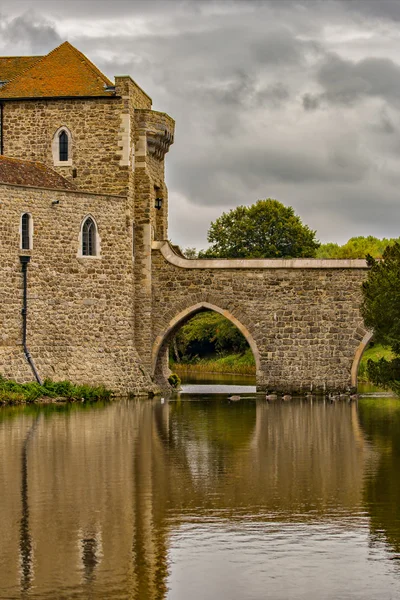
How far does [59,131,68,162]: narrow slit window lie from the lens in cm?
4616

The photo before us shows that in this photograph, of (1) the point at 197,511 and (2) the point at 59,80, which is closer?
(1) the point at 197,511

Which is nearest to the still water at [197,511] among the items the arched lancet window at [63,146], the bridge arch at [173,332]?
the bridge arch at [173,332]

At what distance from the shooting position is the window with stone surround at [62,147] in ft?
151

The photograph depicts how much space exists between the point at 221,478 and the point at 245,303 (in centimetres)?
2372

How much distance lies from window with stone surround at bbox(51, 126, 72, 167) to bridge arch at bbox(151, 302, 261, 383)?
280 inches

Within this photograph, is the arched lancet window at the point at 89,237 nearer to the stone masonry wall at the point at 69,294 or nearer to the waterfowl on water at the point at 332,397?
the stone masonry wall at the point at 69,294

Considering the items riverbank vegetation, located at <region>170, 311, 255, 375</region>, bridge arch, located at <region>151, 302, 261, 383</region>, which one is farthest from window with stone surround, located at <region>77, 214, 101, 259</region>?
riverbank vegetation, located at <region>170, 311, 255, 375</region>

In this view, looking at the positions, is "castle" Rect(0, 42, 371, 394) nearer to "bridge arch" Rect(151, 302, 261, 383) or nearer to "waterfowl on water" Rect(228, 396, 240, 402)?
"bridge arch" Rect(151, 302, 261, 383)

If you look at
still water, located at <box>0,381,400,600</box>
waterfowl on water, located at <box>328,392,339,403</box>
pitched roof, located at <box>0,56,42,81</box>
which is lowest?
still water, located at <box>0,381,400,600</box>

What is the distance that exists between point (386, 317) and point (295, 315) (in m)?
14.0

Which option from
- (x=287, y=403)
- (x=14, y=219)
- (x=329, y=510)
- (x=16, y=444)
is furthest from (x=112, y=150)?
(x=329, y=510)

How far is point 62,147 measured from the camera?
4625 centimetres

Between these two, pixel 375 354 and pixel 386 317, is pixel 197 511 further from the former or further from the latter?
pixel 375 354

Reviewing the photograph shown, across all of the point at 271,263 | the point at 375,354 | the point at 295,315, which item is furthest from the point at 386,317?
the point at 375,354
